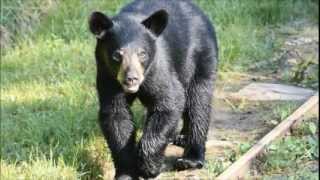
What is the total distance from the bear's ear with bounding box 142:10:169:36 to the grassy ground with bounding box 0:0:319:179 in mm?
1211

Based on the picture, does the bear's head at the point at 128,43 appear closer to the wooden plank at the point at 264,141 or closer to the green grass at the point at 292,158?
the wooden plank at the point at 264,141

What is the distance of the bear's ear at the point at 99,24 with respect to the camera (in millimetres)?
5746

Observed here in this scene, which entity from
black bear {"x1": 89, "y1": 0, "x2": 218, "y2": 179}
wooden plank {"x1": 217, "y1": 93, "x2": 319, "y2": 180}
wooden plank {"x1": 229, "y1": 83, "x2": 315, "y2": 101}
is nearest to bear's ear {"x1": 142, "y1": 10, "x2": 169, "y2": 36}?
black bear {"x1": 89, "y1": 0, "x2": 218, "y2": 179}

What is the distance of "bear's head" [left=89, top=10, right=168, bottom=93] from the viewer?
5.59m

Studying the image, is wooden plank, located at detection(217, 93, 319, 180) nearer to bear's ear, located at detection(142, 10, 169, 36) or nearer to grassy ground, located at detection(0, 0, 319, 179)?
grassy ground, located at detection(0, 0, 319, 179)

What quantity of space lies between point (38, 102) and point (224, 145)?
2.04 metres

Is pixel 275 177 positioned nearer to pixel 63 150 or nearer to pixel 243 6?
pixel 63 150

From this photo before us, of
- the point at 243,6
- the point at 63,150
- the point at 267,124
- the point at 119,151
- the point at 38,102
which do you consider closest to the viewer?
the point at 119,151

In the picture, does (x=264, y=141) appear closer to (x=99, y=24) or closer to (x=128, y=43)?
(x=128, y=43)

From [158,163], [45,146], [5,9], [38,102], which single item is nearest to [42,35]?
[5,9]

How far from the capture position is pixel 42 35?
1048cm

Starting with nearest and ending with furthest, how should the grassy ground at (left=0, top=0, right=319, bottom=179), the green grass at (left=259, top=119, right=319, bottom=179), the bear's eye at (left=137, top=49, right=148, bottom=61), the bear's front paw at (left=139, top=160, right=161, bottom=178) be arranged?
the bear's eye at (left=137, top=49, right=148, bottom=61)
the bear's front paw at (left=139, top=160, right=161, bottom=178)
the green grass at (left=259, top=119, right=319, bottom=179)
the grassy ground at (left=0, top=0, right=319, bottom=179)

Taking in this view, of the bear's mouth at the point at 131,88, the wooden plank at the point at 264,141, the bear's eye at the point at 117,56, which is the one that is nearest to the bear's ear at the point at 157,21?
the bear's eye at the point at 117,56

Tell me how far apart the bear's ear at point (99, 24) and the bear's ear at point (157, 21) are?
0.29 m
